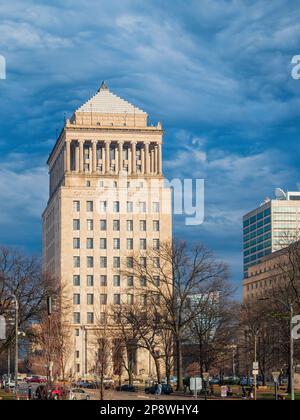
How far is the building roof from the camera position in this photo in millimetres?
179000

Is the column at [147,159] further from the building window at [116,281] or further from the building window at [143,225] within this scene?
the building window at [116,281]

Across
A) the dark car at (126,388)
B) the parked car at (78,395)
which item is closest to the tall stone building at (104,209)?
the dark car at (126,388)

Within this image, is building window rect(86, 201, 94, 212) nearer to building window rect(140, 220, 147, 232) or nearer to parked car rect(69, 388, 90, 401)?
building window rect(140, 220, 147, 232)

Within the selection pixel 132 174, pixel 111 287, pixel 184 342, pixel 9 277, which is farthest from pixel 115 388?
pixel 132 174

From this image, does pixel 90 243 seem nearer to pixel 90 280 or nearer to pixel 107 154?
pixel 90 280

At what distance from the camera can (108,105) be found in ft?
591

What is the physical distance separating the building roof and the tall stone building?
34 centimetres

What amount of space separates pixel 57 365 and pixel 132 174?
302 feet

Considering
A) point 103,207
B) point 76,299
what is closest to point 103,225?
point 103,207

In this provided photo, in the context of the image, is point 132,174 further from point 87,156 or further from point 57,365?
point 57,365

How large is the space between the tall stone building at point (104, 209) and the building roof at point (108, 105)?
0.34 meters

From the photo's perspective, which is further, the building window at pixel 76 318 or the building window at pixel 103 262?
the building window at pixel 103 262

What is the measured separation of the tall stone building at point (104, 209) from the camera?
16462 cm

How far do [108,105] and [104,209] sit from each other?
79.5ft
